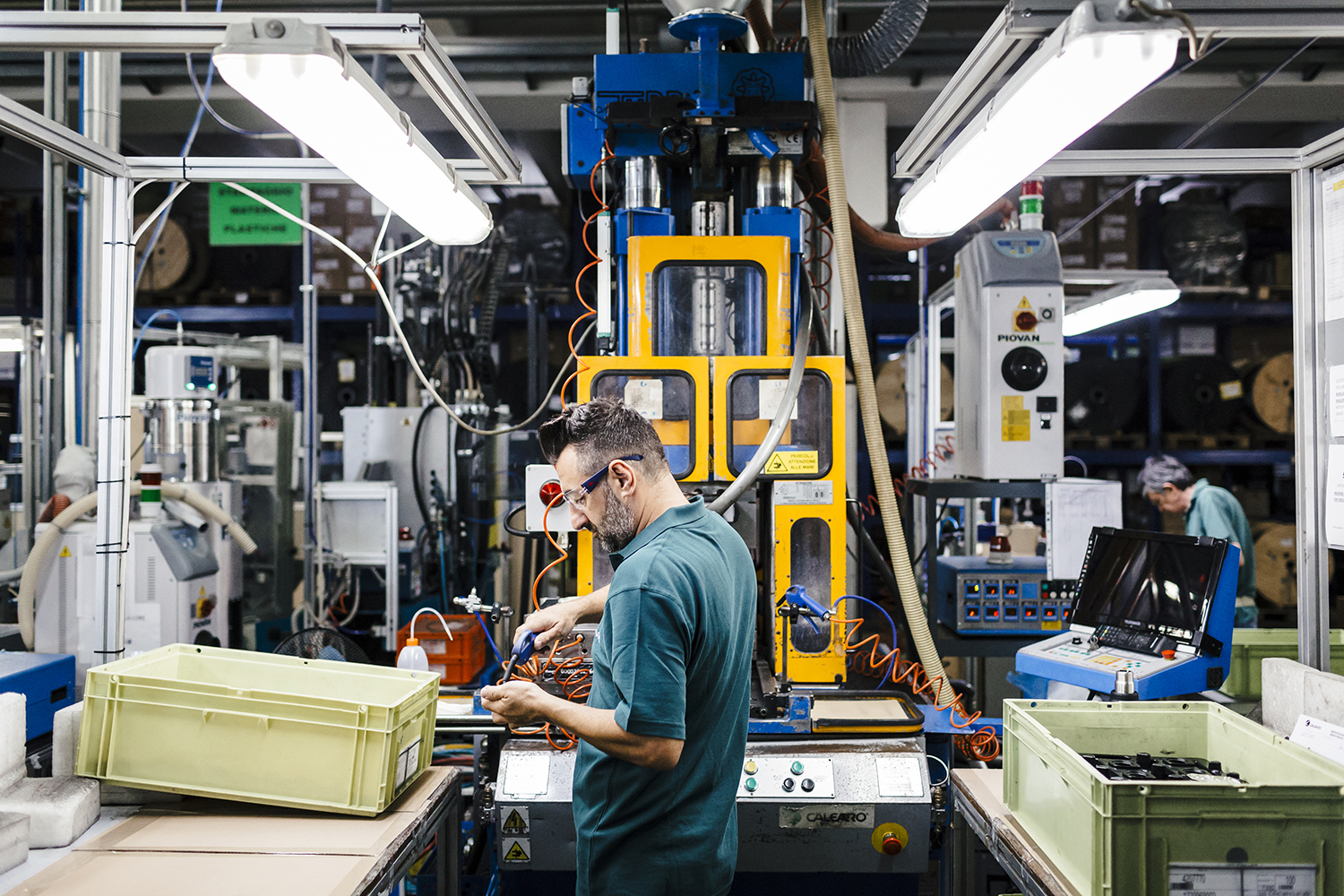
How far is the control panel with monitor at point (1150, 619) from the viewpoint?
2.27 meters

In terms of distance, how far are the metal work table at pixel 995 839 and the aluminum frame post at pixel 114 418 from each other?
2099 millimetres

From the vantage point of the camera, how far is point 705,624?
1470 millimetres

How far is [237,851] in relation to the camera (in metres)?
1.63

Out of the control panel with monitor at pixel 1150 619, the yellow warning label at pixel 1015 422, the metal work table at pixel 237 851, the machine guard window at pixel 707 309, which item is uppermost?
the machine guard window at pixel 707 309

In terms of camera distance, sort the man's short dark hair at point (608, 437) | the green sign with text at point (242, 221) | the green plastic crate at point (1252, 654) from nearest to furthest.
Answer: the man's short dark hair at point (608, 437), the green plastic crate at point (1252, 654), the green sign with text at point (242, 221)

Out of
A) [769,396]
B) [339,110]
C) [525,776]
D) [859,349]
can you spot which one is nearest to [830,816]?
[525,776]

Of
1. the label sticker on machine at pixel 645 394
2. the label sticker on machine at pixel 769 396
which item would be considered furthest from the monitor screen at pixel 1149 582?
the label sticker on machine at pixel 645 394

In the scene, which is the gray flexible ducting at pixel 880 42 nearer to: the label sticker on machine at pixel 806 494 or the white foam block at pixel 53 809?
the label sticker on machine at pixel 806 494

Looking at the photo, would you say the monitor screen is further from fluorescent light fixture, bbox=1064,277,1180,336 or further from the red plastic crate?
the red plastic crate

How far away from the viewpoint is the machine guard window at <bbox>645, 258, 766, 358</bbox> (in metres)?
2.73

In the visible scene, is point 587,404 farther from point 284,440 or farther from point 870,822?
point 284,440

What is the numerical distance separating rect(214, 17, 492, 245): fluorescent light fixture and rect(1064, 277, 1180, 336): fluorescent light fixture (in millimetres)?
3214

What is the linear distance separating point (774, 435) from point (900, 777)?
3.16 ft

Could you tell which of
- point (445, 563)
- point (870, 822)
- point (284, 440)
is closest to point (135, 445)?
point (284, 440)
